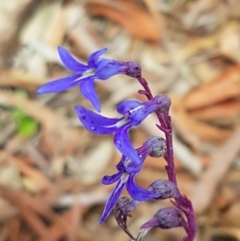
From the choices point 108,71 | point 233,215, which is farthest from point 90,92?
point 233,215

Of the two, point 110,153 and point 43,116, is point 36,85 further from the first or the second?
point 110,153

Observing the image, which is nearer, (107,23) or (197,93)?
(197,93)

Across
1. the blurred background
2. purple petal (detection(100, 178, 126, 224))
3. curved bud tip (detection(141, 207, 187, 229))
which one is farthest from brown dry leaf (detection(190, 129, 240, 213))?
purple petal (detection(100, 178, 126, 224))

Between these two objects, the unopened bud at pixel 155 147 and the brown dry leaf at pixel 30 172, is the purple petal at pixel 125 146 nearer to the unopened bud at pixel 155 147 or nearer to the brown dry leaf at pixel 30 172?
the unopened bud at pixel 155 147

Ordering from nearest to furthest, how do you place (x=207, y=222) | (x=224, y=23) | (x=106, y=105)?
1. (x=207, y=222)
2. (x=106, y=105)
3. (x=224, y=23)

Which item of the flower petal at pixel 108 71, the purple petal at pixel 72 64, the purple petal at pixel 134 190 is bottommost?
the purple petal at pixel 134 190

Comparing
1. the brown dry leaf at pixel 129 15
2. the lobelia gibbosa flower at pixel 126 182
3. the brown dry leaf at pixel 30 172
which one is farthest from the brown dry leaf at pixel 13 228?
the lobelia gibbosa flower at pixel 126 182

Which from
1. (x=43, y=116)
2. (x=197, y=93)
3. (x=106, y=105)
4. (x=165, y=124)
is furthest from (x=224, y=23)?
(x=165, y=124)
